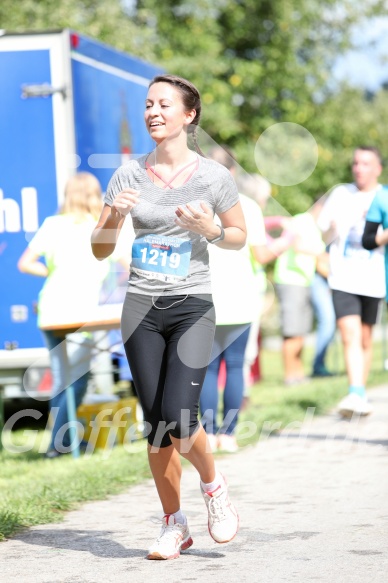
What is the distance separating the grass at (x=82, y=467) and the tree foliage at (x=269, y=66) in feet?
39.9

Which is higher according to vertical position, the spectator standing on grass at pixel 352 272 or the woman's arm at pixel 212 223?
the woman's arm at pixel 212 223

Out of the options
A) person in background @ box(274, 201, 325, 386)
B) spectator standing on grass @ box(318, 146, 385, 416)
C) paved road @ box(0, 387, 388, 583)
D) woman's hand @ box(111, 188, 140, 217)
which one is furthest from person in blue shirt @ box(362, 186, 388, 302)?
person in background @ box(274, 201, 325, 386)

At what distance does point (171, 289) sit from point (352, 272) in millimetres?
4313

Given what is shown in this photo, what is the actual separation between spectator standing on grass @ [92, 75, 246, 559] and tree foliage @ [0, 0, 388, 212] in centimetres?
1754

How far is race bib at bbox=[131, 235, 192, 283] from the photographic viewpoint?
15.5 feet

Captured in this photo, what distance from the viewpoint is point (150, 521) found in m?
5.69

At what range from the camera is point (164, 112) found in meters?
4.79

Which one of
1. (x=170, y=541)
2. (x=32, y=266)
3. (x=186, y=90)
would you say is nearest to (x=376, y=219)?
(x=32, y=266)

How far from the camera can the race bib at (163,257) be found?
4.74 meters

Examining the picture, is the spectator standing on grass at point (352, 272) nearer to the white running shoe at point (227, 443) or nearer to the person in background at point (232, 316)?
the person in background at point (232, 316)

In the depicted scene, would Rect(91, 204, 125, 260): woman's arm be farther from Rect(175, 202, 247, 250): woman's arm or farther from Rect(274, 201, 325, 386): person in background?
Rect(274, 201, 325, 386): person in background

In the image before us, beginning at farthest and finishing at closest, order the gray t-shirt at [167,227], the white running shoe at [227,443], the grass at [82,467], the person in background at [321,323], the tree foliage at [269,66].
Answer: the tree foliage at [269,66]
the person in background at [321,323]
the white running shoe at [227,443]
the grass at [82,467]
the gray t-shirt at [167,227]

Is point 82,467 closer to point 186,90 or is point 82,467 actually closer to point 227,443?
point 227,443

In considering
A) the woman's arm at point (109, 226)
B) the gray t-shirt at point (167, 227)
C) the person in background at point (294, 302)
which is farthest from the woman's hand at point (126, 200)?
the person in background at point (294, 302)
